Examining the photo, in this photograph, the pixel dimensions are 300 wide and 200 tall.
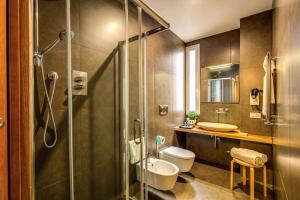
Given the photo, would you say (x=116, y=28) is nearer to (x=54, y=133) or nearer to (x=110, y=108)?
(x=110, y=108)

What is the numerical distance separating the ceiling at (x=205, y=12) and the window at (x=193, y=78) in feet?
1.54

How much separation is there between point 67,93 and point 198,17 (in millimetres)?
2277

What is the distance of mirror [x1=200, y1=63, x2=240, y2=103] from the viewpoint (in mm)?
2713

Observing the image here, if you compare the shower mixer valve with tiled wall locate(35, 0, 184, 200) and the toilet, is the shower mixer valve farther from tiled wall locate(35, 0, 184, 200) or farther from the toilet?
the toilet

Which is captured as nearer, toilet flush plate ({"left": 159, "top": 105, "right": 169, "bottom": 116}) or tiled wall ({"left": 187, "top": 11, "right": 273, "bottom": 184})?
tiled wall ({"left": 187, "top": 11, "right": 273, "bottom": 184})

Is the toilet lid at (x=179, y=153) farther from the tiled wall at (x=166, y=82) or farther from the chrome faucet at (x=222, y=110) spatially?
the chrome faucet at (x=222, y=110)

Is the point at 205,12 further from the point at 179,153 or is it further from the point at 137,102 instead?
the point at 179,153

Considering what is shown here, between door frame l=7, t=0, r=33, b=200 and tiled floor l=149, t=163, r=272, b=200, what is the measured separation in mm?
1647

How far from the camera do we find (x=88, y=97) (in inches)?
55.7

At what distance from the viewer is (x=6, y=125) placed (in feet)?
2.26

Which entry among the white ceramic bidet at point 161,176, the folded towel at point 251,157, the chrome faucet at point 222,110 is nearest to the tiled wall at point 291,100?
the folded towel at point 251,157

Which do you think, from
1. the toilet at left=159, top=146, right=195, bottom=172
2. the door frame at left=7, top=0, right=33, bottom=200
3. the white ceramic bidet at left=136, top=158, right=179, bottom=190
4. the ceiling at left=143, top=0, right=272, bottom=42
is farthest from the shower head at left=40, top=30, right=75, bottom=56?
the toilet at left=159, top=146, right=195, bottom=172


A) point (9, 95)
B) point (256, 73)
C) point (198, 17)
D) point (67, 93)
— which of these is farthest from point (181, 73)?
→ point (9, 95)

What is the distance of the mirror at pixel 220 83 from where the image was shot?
2.71 metres
